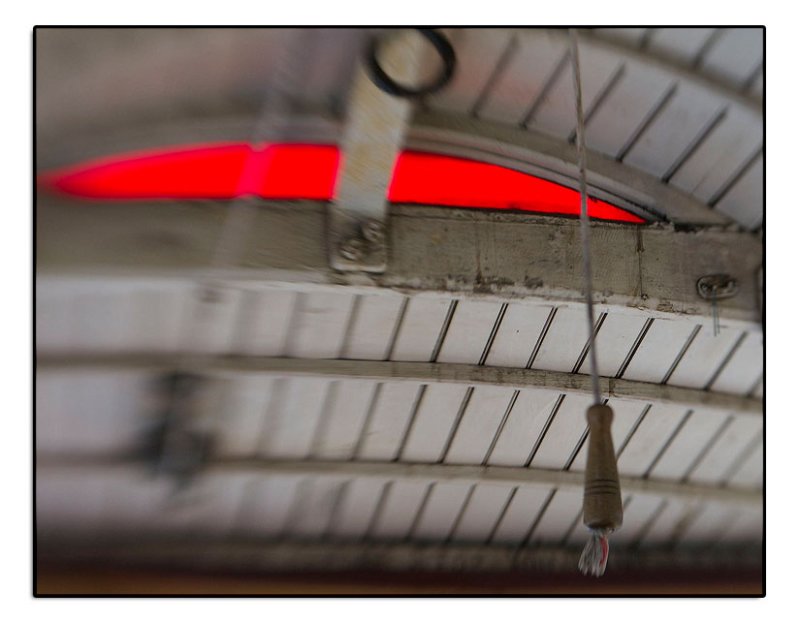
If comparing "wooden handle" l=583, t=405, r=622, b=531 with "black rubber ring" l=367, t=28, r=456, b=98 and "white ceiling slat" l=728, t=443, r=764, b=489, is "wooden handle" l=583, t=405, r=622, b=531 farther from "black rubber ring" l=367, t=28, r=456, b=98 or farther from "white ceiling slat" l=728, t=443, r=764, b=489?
"black rubber ring" l=367, t=28, r=456, b=98

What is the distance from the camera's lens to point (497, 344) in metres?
2.29

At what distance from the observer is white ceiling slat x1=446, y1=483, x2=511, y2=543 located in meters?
2.27

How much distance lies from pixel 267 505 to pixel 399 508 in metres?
0.30

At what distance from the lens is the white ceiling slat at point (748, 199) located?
233 centimetres

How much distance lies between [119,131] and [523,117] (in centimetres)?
90

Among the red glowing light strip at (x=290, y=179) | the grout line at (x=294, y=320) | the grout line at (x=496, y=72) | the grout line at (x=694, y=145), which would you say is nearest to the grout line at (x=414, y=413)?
the grout line at (x=294, y=320)

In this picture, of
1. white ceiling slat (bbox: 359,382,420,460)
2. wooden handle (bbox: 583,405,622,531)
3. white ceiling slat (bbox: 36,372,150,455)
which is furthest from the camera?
white ceiling slat (bbox: 359,382,420,460)

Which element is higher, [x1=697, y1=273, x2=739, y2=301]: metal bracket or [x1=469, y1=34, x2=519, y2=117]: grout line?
[x1=469, y1=34, x2=519, y2=117]: grout line

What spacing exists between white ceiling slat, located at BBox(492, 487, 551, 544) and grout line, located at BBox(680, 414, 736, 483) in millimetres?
345

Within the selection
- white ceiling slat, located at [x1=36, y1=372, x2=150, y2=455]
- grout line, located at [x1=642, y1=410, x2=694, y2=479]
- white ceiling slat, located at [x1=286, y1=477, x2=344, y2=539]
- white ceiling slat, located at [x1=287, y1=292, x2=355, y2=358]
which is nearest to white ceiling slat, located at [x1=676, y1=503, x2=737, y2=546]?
grout line, located at [x1=642, y1=410, x2=694, y2=479]

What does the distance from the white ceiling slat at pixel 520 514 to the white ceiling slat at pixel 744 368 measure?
49 centimetres

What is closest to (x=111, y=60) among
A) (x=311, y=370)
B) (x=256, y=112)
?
(x=256, y=112)

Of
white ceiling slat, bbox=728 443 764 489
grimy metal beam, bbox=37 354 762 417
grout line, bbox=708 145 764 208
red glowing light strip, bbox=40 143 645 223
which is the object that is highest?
grout line, bbox=708 145 764 208
